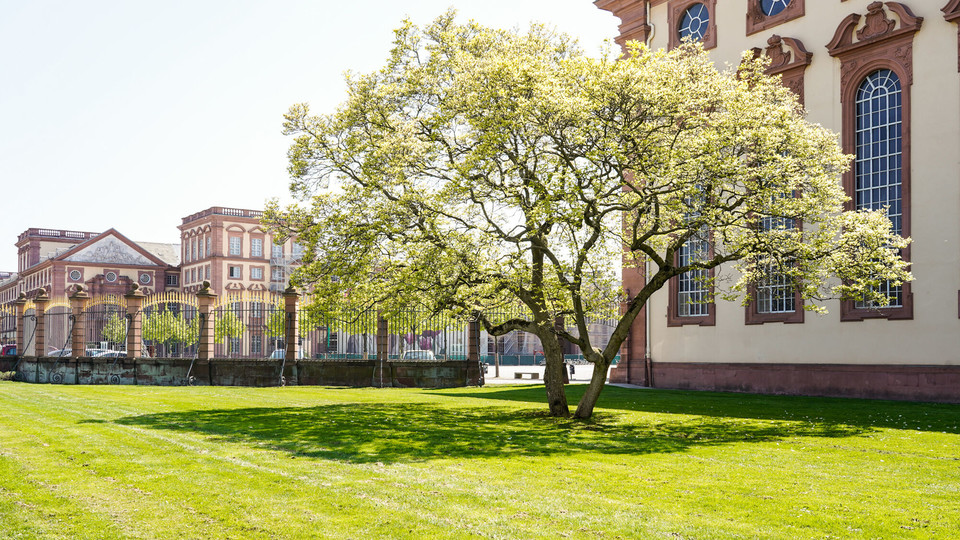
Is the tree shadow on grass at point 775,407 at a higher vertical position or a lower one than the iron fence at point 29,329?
lower

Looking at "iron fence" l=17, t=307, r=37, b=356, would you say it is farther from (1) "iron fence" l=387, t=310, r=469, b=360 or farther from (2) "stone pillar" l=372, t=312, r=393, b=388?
(1) "iron fence" l=387, t=310, r=469, b=360

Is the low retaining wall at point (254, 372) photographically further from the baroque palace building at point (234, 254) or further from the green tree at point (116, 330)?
the baroque palace building at point (234, 254)

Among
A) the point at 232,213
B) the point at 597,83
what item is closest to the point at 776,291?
the point at 597,83

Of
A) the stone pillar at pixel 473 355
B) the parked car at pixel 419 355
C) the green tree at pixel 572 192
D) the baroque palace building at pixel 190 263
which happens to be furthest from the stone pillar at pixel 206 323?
the baroque palace building at pixel 190 263

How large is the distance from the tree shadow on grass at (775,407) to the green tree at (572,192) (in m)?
2.78

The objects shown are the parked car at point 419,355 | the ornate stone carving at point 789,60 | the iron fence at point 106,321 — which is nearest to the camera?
the ornate stone carving at point 789,60

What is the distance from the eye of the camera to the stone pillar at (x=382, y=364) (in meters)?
31.0

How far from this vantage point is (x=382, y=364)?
31.0m

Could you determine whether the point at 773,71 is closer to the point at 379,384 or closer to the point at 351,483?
the point at 379,384

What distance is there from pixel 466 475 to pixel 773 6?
24645 mm

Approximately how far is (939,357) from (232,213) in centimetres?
8852

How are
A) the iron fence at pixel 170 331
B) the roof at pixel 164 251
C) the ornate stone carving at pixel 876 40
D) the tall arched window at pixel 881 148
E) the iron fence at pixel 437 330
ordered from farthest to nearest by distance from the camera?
the roof at pixel 164 251
the iron fence at pixel 170 331
the iron fence at pixel 437 330
the tall arched window at pixel 881 148
the ornate stone carving at pixel 876 40

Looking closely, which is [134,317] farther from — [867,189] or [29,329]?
[867,189]

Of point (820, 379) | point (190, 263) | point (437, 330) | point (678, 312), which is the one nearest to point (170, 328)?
point (437, 330)
